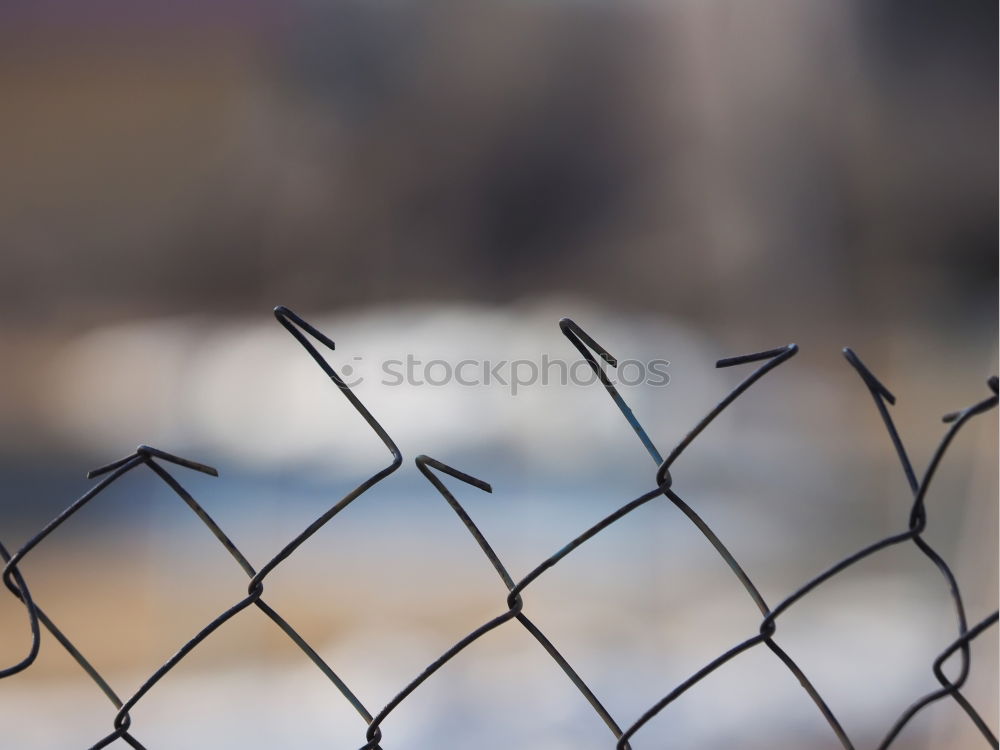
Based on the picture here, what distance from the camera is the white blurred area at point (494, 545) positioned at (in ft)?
4.37

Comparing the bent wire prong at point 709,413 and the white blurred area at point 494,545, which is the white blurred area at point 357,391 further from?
the bent wire prong at point 709,413

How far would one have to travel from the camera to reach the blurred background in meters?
1.89

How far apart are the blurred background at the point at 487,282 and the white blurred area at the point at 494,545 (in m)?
0.01

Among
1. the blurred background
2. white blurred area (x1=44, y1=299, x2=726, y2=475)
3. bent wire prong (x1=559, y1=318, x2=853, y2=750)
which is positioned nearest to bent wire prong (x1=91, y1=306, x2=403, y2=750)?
bent wire prong (x1=559, y1=318, x2=853, y2=750)

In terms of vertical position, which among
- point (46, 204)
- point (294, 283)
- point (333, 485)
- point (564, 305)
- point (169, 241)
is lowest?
point (333, 485)

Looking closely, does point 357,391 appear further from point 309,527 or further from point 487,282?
point 309,527

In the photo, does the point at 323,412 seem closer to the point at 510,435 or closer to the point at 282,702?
the point at 510,435

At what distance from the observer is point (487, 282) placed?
2.80 m

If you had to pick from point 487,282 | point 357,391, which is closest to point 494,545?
point 357,391

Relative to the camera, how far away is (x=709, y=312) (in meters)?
2.75

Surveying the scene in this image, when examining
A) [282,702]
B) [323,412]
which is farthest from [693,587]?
[323,412]

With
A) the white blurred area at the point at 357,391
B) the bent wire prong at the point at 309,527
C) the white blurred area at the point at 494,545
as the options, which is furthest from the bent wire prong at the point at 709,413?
the white blurred area at the point at 357,391

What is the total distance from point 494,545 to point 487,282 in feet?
3.85

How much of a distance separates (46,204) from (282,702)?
246cm
